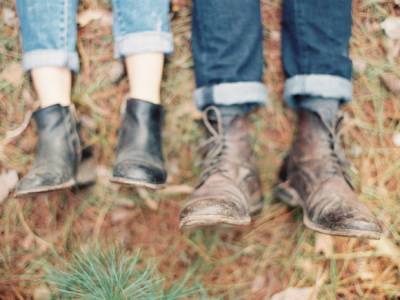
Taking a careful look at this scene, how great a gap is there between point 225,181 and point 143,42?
0.59 meters

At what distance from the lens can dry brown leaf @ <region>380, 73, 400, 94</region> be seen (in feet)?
5.86

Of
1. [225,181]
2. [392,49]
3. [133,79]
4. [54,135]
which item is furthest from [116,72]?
[392,49]

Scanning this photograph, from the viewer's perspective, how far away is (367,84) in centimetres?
180

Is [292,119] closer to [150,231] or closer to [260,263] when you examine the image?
[260,263]

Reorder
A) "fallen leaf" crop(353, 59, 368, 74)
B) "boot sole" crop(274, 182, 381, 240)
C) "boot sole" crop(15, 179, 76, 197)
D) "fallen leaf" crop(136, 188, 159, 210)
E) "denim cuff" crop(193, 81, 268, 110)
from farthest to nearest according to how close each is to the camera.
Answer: "fallen leaf" crop(353, 59, 368, 74), "fallen leaf" crop(136, 188, 159, 210), "denim cuff" crop(193, 81, 268, 110), "boot sole" crop(15, 179, 76, 197), "boot sole" crop(274, 182, 381, 240)

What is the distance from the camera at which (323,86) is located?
153 cm

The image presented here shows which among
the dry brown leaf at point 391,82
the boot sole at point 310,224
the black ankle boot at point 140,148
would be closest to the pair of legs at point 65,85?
the black ankle boot at point 140,148

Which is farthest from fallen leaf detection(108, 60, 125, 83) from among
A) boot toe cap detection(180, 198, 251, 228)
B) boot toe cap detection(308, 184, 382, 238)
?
boot toe cap detection(308, 184, 382, 238)

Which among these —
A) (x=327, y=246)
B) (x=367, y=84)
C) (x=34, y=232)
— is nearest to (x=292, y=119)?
(x=367, y=84)

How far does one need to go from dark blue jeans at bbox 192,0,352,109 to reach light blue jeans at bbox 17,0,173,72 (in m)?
0.15

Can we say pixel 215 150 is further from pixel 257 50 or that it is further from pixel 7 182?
pixel 7 182

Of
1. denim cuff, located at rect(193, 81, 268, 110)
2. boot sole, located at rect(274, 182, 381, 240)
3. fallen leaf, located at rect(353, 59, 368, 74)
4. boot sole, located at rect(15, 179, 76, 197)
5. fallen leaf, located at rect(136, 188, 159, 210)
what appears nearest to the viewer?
boot sole, located at rect(274, 182, 381, 240)

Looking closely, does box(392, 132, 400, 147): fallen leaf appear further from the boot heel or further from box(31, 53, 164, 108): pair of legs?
the boot heel

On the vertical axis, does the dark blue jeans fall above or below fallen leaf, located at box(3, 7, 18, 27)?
below
